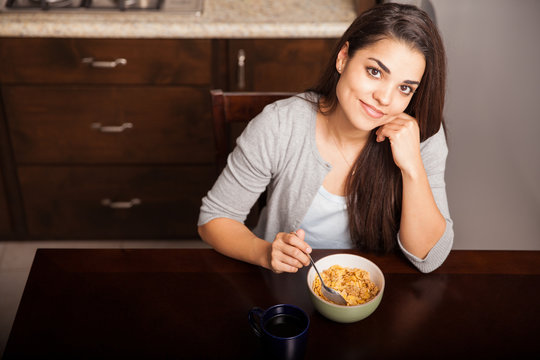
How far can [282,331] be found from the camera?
84 cm

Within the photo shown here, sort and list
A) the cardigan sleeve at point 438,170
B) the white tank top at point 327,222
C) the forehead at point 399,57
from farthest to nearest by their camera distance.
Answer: the white tank top at point 327,222, the cardigan sleeve at point 438,170, the forehead at point 399,57

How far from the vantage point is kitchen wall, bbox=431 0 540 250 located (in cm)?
150

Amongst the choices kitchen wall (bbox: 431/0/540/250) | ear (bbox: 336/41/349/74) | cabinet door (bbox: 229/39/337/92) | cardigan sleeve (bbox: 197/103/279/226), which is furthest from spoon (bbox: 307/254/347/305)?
cabinet door (bbox: 229/39/337/92)

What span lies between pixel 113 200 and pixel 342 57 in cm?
134

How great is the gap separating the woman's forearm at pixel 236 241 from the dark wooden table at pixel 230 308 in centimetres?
2

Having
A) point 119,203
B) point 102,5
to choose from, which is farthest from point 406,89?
point 119,203

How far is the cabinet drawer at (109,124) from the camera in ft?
6.40

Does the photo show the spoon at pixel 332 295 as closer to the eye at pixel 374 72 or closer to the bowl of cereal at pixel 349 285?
the bowl of cereal at pixel 349 285

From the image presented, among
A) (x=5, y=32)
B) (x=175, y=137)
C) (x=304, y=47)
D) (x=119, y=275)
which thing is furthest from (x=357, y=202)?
(x=5, y=32)

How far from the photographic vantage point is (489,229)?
1.70 meters

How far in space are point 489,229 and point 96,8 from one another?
152cm

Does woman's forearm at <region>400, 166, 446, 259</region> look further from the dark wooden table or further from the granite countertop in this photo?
the granite countertop

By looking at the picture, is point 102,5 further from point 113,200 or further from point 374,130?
point 374,130

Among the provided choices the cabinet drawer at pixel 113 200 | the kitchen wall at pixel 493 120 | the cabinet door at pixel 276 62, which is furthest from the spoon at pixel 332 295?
the cabinet drawer at pixel 113 200
